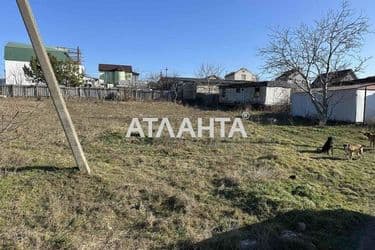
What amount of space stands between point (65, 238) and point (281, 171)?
14.5ft

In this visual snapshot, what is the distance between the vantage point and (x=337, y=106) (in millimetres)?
17953

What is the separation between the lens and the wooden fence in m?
27.9

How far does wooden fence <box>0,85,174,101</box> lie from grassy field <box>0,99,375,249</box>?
21481mm

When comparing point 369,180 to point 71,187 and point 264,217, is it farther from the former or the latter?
point 71,187

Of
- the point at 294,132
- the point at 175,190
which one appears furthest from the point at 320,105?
the point at 175,190

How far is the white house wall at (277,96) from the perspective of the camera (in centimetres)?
2598

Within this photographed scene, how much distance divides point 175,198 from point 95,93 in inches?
1044

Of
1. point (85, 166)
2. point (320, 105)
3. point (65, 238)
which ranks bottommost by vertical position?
point (65, 238)

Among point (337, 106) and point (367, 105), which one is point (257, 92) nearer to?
point (337, 106)

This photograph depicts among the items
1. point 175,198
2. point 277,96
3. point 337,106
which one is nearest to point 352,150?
point 175,198

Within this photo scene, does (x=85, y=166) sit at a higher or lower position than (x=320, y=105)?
lower

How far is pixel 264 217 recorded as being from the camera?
488 cm

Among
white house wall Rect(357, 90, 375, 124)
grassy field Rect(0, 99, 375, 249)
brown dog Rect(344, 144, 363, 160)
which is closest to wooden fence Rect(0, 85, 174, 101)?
white house wall Rect(357, 90, 375, 124)

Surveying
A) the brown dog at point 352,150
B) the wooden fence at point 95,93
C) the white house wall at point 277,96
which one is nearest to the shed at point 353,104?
the white house wall at point 277,96
